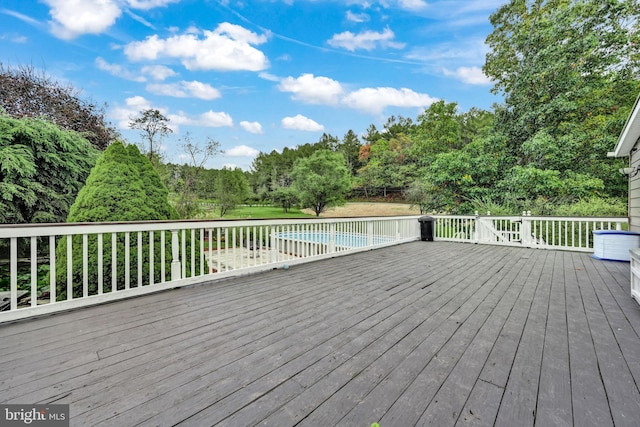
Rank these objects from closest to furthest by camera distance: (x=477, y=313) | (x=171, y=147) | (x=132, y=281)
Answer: (x=477, y=313) < (x=132, y=281) < (x=171, y=147)

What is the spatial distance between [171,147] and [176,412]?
1039 cm

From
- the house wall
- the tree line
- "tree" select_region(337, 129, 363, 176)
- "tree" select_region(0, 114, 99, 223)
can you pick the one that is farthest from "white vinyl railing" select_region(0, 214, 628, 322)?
"tree" select_region(337, 129, 363, 176)

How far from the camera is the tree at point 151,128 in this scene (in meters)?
9.09

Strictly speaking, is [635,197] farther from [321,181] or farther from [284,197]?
[284,197]

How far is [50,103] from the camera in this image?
759cm

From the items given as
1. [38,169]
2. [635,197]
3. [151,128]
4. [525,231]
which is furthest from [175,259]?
[151,128]

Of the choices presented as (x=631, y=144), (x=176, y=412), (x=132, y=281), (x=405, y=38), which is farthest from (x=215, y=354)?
(x=405, y=38)

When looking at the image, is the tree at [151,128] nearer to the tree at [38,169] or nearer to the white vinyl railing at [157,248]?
the tree at [38,169]

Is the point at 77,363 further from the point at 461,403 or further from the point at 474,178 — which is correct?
the point at 474,178

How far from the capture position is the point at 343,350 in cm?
181

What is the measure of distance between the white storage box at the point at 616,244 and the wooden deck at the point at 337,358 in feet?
8.59

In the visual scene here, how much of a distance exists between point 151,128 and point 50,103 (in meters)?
2.49

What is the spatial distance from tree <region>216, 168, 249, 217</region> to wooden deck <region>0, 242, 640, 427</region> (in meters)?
14.7

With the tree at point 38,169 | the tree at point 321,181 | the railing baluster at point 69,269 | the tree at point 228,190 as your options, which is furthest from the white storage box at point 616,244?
the tree at point 321,181
